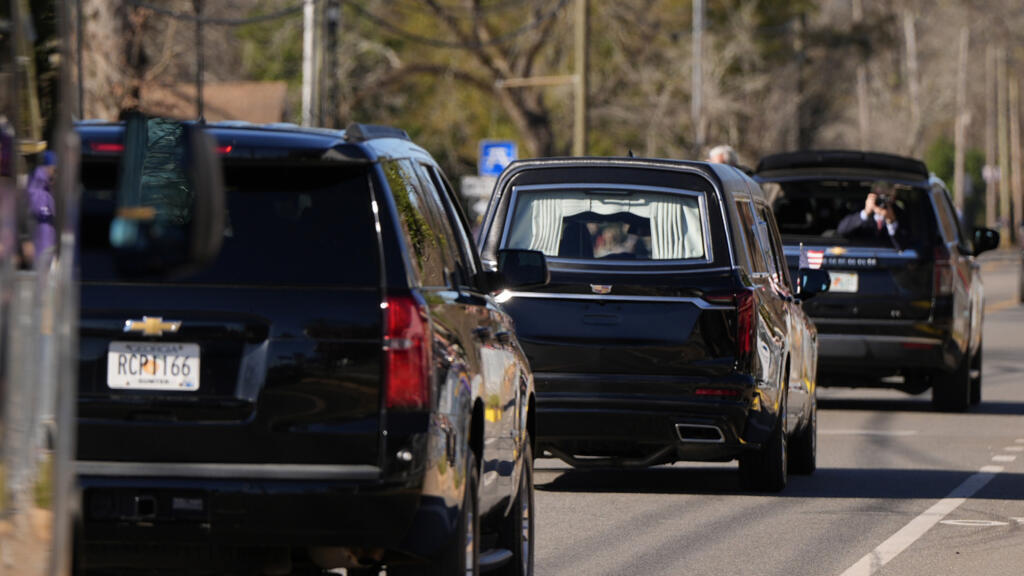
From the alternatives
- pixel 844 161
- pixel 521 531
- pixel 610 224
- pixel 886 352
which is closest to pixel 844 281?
pixel 886 352

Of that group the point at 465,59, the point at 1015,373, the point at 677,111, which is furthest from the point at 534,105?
the point at 1015,373

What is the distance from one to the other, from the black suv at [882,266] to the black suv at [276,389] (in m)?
10.8

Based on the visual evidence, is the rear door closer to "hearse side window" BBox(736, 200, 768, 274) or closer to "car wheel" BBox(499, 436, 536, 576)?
"hearse side window" BBox(736, 200, 768, 274)

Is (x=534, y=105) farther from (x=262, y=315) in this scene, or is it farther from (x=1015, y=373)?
(x=262, y=315)

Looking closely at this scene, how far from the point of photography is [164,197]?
663 cm

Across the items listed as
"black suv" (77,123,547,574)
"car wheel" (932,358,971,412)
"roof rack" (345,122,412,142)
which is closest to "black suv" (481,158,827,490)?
"roof rack" (345,122,412,142)

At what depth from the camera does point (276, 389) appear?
260 inches

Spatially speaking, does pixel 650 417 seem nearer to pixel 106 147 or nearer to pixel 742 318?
pixel 742 318

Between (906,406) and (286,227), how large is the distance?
43.9 feet

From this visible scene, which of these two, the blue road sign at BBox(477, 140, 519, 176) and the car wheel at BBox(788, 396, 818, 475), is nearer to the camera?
the car wheel at BBox(788, 396, 818, 475)

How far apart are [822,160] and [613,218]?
599cm

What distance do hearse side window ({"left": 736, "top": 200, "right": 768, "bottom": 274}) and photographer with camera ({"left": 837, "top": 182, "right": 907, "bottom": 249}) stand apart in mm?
4945

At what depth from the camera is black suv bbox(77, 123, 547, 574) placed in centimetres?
650

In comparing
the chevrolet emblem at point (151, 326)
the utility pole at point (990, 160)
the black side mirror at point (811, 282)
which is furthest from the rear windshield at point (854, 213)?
the utility pole at point (990, 160)
